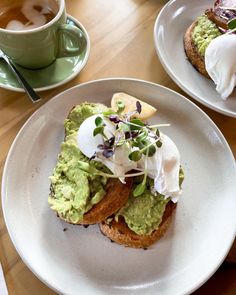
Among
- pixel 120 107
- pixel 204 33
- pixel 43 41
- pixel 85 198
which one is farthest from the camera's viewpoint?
pixel 204 33

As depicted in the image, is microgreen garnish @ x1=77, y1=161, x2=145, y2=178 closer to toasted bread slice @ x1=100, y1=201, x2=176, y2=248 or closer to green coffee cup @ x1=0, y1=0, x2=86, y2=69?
toasted bread slice @ x1=100, y1=201, x2=176, y2=248

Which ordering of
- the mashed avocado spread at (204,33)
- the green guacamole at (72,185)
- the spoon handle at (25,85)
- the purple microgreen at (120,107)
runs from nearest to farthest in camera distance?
the green guacamole at (72,185)
the purple microgreen at (120,107)
the spoon handle at (25,85)
the mashed avocado spread at (204,33)

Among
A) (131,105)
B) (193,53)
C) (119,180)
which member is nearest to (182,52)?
(193,53)

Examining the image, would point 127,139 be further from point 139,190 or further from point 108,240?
point 108,240

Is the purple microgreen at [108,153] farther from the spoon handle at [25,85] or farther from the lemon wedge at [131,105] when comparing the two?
the spoon handle at [25,85]

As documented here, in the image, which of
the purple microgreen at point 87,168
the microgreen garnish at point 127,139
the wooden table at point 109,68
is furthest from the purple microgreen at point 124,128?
the wooden table at point 109,68

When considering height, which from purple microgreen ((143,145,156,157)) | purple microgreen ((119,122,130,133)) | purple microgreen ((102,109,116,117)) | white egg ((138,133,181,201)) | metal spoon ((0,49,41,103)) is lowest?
white egg ((138,133,181,201))

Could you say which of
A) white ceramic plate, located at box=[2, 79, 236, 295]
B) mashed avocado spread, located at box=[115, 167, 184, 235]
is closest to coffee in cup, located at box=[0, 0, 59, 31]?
Result: white ceramic plate, located at box=[2, 79, 236, 295]
